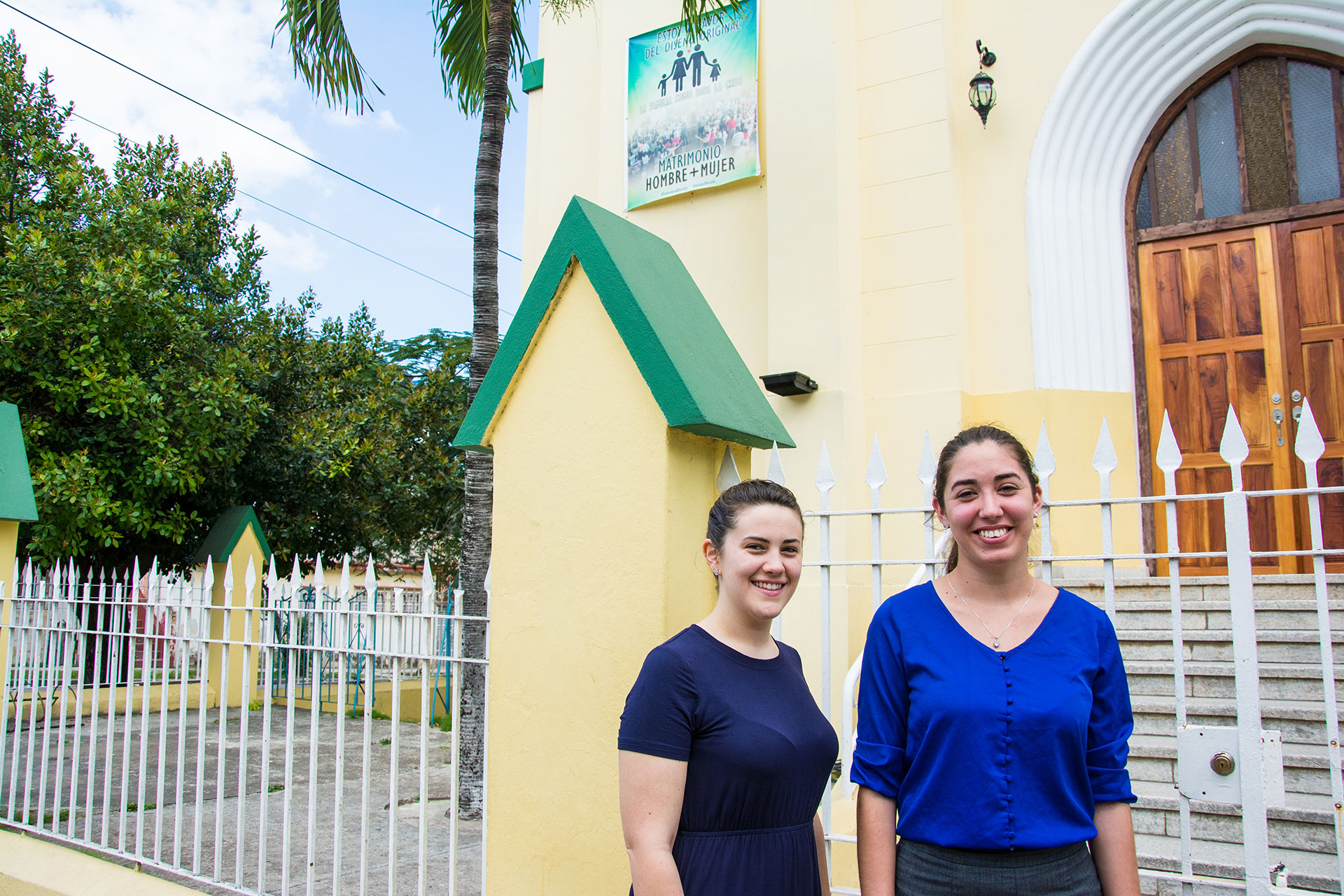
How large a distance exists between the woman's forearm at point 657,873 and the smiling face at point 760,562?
0.52 metres

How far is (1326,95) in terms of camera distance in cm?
660

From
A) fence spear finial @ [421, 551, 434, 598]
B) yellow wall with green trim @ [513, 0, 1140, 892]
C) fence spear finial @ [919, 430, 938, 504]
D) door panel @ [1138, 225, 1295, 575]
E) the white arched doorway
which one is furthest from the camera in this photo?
yellow wall with green trim @ [513, 0, 1140, 892]

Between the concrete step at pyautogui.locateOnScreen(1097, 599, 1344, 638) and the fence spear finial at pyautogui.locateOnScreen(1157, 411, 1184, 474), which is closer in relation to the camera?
the fence spear finial at pyautogui.locateOnScreen(1157, 411, 1184, 474)

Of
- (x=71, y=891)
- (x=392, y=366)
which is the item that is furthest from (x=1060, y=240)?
(x=392, y=366)

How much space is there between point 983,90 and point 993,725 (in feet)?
21.6

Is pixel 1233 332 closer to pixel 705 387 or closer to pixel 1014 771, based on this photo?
pixel 705 387

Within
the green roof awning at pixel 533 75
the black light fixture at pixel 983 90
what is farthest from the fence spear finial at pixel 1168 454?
the green roof awning at pixel 533 75

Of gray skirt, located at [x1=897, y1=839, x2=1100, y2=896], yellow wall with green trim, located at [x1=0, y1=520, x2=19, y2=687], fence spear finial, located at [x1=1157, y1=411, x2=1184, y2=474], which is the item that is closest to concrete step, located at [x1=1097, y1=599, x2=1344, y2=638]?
fence spear finial, located at [x1=1157, y1=411, x2=1184, y2=474]

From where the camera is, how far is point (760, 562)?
2.01 m

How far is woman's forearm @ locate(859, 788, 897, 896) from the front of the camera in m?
1.86

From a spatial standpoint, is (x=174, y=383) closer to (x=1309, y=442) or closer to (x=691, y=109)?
(x=691, y=109)

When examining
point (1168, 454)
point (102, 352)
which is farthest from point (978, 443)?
point (102, 352)

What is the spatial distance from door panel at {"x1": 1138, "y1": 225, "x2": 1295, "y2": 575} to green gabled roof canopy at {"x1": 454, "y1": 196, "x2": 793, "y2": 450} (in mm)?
4740

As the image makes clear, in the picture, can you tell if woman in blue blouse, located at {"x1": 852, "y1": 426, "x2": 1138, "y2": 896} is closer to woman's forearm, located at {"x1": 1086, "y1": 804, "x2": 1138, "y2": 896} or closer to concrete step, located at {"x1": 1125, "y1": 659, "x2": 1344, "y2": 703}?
woman's forearm, located at {"x1": 1086, "y1": 804, "x2": 1138, "y2": 896}
